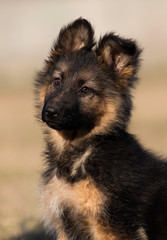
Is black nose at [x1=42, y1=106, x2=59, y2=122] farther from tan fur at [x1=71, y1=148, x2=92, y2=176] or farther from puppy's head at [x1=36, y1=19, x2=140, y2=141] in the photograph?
tan fur at [x1=71, y1=148, x2=92, y2=176]

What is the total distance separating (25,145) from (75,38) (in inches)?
398

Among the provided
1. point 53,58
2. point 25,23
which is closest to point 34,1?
point 25,23

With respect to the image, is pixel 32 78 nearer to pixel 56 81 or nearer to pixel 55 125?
pixel 56 81

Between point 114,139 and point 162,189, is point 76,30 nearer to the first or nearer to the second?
point 114,139

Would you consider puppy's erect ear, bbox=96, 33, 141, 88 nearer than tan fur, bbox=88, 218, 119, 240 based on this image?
No

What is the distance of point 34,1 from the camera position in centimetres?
5594

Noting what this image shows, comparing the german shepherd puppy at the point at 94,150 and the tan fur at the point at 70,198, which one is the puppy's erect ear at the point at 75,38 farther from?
the tan fur at the point at 70,198

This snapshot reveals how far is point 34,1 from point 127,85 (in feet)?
167

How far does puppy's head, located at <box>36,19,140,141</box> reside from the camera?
648cm

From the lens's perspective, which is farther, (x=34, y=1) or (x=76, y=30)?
(x=34, y=1)

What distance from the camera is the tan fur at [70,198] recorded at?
5992 millimetres

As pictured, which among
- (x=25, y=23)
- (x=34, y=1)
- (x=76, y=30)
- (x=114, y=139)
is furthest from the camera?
(x=34, y=1)

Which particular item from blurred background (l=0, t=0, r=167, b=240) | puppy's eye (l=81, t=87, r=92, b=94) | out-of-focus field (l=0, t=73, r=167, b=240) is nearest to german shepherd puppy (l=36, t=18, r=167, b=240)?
puppy's eye (l=81, t=87, r=92, b=94)

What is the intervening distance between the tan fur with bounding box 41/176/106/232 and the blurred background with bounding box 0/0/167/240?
4.39ft
